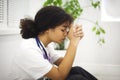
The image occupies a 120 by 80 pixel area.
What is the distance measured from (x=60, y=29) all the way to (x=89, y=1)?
1378 millimetres

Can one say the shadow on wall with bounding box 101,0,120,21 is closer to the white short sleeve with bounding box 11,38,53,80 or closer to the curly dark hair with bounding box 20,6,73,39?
the curly dark hair with bounding box 20,6,73,39

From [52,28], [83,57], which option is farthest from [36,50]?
[83,57]

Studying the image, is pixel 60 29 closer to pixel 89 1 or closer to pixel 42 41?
pixel 42 41

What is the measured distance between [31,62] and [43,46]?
0.63 ft

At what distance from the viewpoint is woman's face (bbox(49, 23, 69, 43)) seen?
4.70ft

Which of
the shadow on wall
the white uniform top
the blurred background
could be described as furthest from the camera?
the blurred background

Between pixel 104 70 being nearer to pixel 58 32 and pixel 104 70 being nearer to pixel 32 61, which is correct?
pixel 58 32

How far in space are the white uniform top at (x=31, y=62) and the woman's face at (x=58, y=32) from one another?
132 millimetres

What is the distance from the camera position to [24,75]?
1.39 metres

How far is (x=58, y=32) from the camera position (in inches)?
56.7

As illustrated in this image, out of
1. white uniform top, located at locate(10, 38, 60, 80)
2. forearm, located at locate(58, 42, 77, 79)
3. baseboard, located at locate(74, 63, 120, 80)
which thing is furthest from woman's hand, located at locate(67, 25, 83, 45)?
baseboard, located at locate(74, 63, 120, 80)

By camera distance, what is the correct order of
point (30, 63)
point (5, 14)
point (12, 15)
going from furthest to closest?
point (12, 15)
point (5, 14)
point (30, 63)

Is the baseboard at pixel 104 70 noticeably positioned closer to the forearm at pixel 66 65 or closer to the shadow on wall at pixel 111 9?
the shadow on wall at pixel 111 9

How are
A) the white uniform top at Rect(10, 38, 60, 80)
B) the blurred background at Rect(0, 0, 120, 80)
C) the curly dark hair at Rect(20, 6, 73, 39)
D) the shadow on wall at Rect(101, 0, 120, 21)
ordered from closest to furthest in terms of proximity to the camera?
the white uniform top at Rect(10, 38, 60, 80) < the curly dark hair at Rect(20, 6, 73, 39) < the shadow on wall at Rect(101, 0, 120, 21) < the blurred background at Rect(0, 0, 120, 80)
